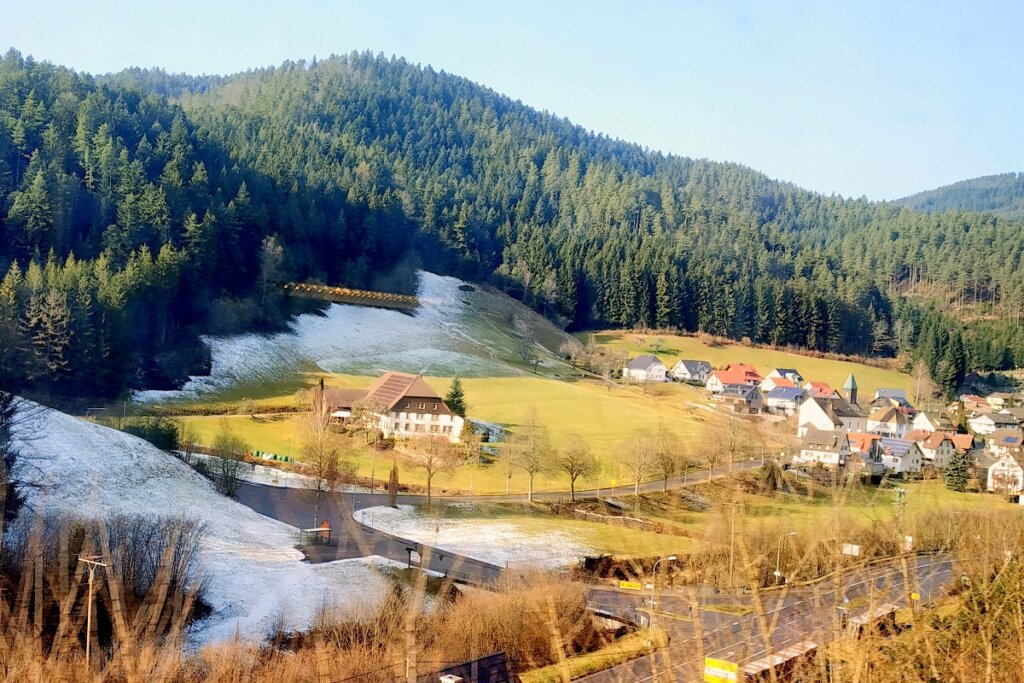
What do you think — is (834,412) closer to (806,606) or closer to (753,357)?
(753,357)

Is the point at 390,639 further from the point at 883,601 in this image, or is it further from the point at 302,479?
the point at 302,479

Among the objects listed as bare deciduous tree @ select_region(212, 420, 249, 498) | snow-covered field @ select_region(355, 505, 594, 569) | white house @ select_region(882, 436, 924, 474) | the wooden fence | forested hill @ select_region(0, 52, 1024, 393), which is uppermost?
forested hill @ select_region(0, 52, 1024, 393)

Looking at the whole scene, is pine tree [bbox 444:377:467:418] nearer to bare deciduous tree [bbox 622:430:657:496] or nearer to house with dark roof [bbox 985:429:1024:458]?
bare deciduous tree [bbox 622:430:657:496]

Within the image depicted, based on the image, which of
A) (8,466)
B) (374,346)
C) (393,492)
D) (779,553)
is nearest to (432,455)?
(393,492)

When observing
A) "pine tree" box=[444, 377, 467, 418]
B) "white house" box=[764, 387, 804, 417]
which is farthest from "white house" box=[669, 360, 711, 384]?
"pine tree" box=[444, 377, 467, 418]

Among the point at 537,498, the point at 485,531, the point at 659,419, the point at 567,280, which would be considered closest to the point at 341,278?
the point at 567,280
